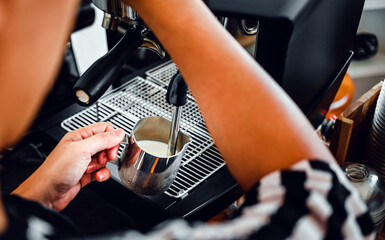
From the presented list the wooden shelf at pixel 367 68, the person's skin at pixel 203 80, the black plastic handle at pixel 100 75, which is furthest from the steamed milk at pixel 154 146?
the wooden shelf at pixel 367 68

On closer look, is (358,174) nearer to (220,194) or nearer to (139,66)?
(220,194)

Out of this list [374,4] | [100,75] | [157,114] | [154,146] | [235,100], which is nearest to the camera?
[235,100]

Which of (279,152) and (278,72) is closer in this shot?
(279,152)

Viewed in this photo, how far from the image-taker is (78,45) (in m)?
1.57

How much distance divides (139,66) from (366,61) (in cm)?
85

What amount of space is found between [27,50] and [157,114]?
0.59 metres

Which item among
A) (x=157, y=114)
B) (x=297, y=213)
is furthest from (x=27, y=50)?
(x=157, y=114)

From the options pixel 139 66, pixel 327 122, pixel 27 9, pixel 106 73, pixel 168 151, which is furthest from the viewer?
pixel 139 66

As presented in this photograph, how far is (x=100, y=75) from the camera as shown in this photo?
553 millimetres

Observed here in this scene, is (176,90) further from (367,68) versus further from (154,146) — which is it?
(367,68)

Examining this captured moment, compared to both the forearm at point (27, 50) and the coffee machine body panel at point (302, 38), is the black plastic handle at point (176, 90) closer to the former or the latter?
the coffee machine body panel at point (302, 38)

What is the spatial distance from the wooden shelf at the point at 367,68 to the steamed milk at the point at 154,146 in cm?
96

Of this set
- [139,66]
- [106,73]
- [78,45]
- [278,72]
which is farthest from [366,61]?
[106,73]

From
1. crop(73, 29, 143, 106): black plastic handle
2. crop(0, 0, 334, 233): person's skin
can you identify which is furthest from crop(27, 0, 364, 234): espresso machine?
crop(0, 0, 334, 233): person's skin
